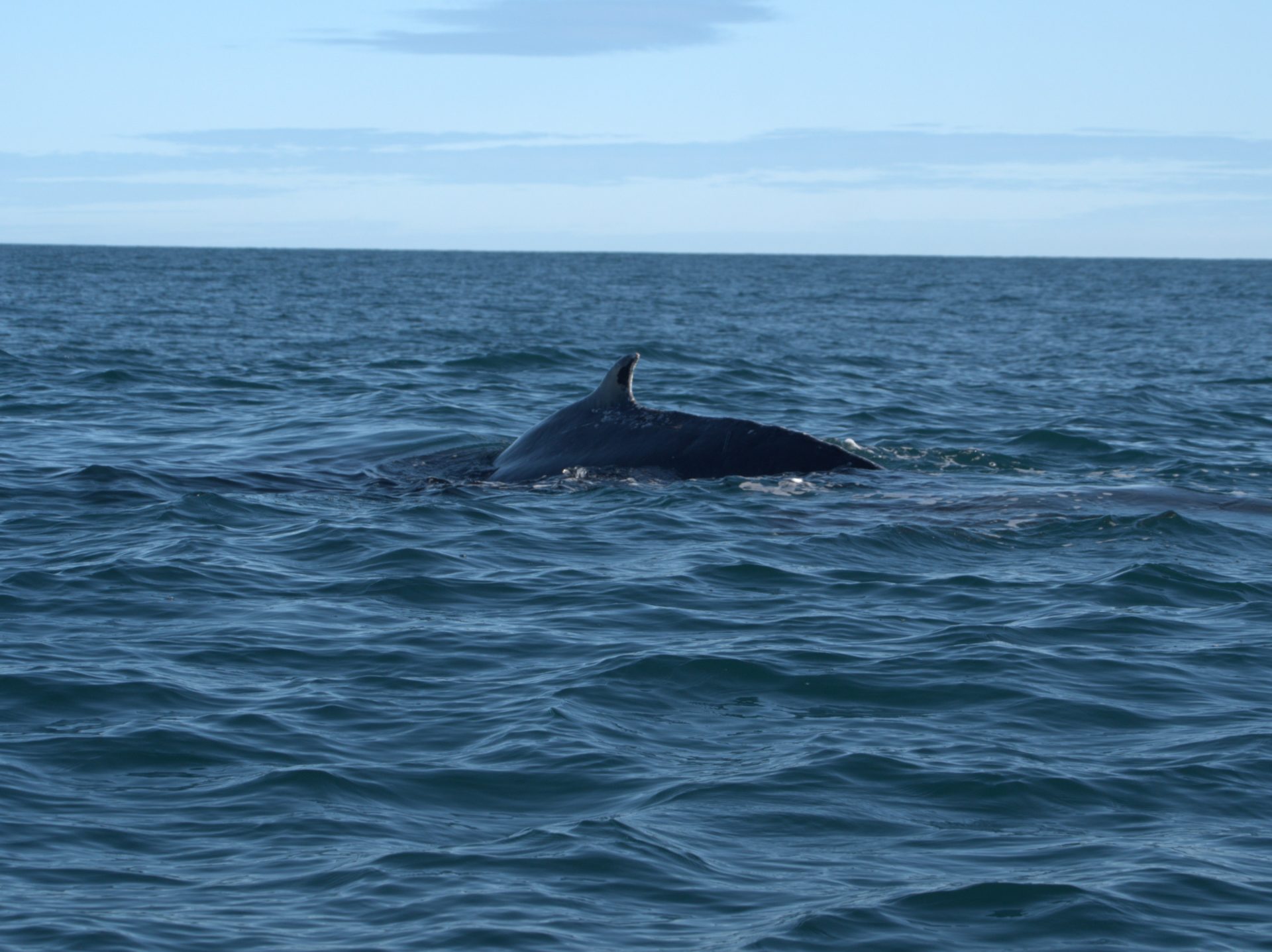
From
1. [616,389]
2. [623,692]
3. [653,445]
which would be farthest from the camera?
[653,445]

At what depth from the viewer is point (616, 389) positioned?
15.0 m

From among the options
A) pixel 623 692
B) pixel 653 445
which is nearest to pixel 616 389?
pixel 653 445

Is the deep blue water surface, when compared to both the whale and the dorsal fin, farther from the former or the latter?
the dorsal fin

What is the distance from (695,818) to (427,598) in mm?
4504

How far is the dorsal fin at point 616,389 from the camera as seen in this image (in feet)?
47.9

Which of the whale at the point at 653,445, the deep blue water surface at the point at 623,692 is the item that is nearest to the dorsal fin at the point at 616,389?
the whale at the point at 653,445

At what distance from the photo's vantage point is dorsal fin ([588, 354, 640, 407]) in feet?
47.9

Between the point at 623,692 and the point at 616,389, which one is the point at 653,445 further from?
the point at 623,692

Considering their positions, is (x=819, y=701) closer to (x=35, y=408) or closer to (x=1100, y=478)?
(x=1100, y=478)

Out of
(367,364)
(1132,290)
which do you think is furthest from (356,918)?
(1132,290)

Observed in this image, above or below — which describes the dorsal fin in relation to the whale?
above

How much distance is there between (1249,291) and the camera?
85688 mm

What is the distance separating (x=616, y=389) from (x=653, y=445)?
681mm

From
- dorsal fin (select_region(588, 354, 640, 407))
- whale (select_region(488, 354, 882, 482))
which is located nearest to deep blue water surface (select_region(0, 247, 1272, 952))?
whale (select_region(488, 354, 882, 482))
